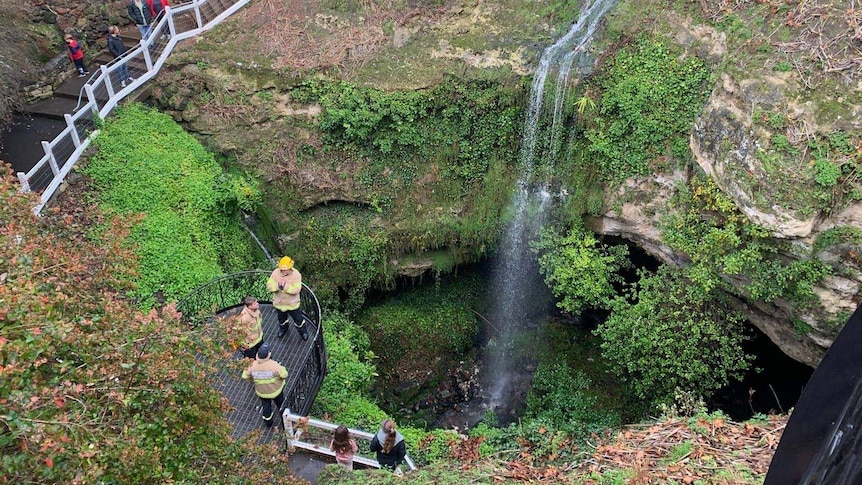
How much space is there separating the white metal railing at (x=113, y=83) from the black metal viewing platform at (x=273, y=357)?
10.2 ft

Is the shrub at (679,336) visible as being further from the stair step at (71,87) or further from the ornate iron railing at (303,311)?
the stair step at (71,87)

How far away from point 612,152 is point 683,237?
7.33ft

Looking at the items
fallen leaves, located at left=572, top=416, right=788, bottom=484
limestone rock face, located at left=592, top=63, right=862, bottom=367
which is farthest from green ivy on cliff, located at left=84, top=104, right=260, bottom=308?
limestone rock face, located at left=592, top=63, right=862, bottom=367

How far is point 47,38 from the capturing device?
14.2 m

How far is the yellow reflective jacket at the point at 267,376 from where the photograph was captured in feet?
26.8

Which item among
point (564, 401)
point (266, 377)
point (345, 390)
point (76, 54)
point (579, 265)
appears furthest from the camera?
point (76, 54)

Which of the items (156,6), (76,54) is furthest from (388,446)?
(156,6)

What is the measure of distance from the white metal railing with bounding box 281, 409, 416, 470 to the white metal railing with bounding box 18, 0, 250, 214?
5.50 m

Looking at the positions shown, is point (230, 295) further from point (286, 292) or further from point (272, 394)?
point (272, 394)

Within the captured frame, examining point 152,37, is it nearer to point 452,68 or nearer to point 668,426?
point 452,68

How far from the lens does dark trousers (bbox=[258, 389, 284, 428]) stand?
8624 millimetres

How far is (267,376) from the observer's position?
27.0 feet

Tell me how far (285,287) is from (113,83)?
6794 millimetres

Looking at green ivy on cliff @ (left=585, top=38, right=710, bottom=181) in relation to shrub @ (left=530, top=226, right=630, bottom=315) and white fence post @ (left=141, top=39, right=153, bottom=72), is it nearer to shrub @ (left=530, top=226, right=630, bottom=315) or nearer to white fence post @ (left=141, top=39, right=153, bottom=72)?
shrub @ (left=530, top=226, right=630, bottom=315)
